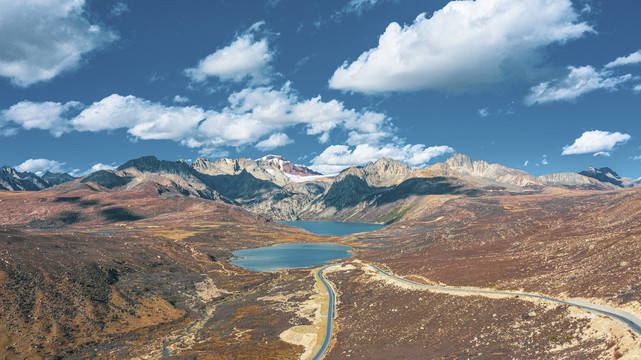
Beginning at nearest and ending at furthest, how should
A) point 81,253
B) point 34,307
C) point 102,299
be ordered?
1. point 34,307
2. point 102,299
3. point 81,253

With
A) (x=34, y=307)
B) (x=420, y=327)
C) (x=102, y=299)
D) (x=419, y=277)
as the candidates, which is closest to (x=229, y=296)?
(x=102, y=299)

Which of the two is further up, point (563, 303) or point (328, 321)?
point (563, 303)

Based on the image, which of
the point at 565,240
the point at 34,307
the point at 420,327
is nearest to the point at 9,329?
the point at 34,307

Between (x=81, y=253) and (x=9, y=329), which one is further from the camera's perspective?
(x=81, y=253)

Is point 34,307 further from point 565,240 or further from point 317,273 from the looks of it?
point 565,240

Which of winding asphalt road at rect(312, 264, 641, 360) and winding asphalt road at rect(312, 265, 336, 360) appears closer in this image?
winding asphalt road at rect(312, 264, 641, 360)

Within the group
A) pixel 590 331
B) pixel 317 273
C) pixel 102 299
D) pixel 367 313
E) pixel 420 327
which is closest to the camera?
pixel 590 331

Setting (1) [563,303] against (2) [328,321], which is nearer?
(1) [563,303]

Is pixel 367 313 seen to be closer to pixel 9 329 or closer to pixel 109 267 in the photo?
pixel 9 329

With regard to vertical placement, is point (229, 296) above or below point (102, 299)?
below

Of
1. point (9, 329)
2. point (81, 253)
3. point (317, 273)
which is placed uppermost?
point (81, 253)

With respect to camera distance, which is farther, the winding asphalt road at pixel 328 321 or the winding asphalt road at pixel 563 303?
the winding asphalt road at pixel 328 321
